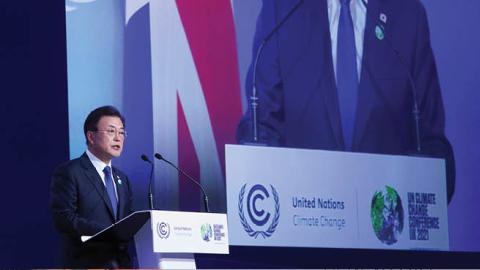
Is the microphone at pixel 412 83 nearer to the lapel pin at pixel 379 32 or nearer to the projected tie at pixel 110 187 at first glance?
the lapel pin at pixel 379 32

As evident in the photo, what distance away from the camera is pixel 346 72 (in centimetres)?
757

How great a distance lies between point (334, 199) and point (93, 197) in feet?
7.95

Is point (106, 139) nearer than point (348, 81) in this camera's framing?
Yes

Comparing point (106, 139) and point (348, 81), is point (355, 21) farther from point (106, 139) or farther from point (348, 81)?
point (106, 139)

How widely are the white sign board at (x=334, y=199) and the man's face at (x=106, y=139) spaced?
1.43 m

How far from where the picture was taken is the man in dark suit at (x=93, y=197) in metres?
5.11

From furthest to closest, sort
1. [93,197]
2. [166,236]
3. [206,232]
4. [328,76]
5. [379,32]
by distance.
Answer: [379,32]
[328,76]
[93,197]
[206,232]
[166,236]

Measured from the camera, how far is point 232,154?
6859 millimetres

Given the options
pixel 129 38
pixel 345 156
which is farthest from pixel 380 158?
pixel 129 38

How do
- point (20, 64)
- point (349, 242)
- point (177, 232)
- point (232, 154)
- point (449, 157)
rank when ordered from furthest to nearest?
point (449, 157), point (349, 242), point (232, 154), point (20, 64), point (177, 232)

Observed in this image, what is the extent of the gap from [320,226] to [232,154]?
84 centimetres

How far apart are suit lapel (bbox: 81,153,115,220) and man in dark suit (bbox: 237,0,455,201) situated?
5.59 ft

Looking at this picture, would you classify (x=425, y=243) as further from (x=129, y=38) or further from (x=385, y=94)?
(x=129, y=38)

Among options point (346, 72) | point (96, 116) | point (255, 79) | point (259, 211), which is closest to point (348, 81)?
point (346, 72)
